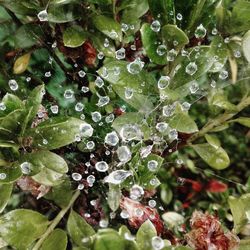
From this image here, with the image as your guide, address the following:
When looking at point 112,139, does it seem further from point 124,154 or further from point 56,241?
point 56,241

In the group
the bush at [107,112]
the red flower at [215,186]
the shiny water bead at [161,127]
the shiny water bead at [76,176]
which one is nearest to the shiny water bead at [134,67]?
the bush at [107,112]

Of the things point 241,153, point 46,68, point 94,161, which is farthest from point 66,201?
point 241,153

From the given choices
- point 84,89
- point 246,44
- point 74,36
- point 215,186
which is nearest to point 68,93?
point 84,89

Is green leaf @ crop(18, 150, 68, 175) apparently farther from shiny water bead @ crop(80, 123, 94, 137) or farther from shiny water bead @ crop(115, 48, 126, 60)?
shiny water bead @ crop(115, 48, 126, 60)

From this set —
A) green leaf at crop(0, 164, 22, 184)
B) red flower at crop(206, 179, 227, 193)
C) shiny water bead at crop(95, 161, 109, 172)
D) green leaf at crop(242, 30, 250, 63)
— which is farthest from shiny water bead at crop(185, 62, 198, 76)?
red flower at crop(206, 179, 227, 193)

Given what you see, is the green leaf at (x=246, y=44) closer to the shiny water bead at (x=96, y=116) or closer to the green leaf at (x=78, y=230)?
the shiny water bead at (x=96, y=116)

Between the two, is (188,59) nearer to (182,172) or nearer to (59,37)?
(59,37)

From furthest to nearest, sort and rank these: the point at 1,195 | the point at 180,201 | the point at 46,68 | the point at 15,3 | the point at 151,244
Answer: the point at 180,201 → the point at 46,68 → the point at 15,3 → the point at 1,195 → the point at 151,244
